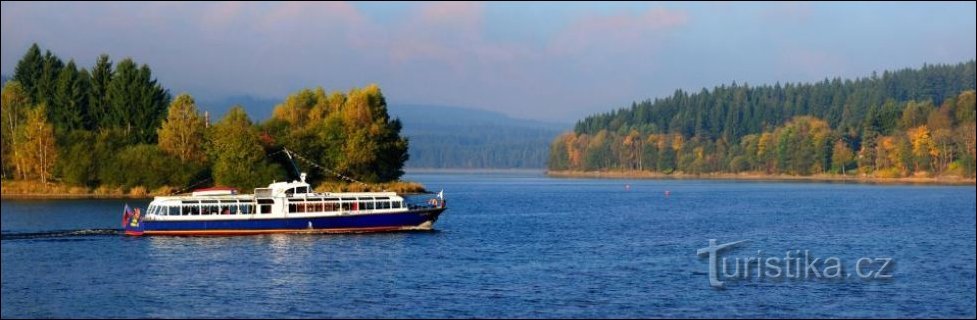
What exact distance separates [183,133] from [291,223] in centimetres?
7061

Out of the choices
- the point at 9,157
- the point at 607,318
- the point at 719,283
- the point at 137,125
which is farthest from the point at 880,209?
the point at 9,157

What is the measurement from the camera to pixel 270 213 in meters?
90.4

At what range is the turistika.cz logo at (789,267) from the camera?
6312 cm

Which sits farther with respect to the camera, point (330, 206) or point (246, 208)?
point (330, 206)

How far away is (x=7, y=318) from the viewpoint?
49.1 m

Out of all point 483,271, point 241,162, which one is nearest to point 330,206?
point 483,271

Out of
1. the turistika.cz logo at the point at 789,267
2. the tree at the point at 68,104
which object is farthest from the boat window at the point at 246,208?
the tree at the point at 68,104

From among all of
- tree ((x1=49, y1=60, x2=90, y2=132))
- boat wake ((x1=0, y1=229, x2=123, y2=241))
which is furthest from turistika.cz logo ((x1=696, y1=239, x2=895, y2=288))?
tree ((x1=49, y1=60, x2=90, y2=132))

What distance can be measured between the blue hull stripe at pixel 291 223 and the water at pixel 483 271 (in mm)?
1647

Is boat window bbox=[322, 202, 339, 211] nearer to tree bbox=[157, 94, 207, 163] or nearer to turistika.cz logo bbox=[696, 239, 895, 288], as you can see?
turistika.cz logo bbox=[696, 239, 895, 288]

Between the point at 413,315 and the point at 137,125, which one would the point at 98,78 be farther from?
the point at 413,315

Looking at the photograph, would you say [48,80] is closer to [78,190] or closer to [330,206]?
[78,190]

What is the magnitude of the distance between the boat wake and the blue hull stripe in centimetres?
363

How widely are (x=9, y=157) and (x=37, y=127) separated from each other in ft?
30.8
